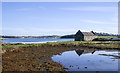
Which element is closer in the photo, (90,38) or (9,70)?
(9,70)

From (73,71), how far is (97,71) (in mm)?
3940

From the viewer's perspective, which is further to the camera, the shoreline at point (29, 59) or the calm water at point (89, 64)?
the calm water at point (89, 64)

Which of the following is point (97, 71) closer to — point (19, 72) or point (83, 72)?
point (83, 72)

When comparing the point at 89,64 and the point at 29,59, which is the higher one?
the point at 29,59

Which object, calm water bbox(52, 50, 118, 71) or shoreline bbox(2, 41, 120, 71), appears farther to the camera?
calm water bbox(52, 50, 118, 71)

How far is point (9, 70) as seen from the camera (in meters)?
20.4

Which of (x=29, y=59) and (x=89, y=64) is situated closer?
(x=89, y=64)

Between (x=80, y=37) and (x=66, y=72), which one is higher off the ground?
(x=80, y=37)

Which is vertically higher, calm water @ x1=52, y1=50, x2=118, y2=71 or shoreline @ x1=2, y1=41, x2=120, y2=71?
shoreline @ x1=2, y1=41, x2=120, y2=71

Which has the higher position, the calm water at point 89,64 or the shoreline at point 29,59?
the shoreline at point 29,59

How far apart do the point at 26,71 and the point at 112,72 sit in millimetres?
13566

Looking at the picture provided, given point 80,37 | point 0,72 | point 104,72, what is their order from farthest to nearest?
point 80,37 → point 104,72 → point 0,72

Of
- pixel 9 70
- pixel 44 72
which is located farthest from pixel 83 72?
pixel 9 70

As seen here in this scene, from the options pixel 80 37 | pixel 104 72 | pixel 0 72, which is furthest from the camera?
pixel 80 37
